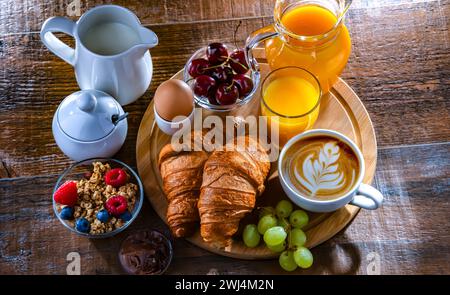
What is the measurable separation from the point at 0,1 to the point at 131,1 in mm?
359

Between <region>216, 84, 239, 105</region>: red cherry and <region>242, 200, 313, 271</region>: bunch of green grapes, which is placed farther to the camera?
<region>216, 84, 239, 105</region>: red cherry

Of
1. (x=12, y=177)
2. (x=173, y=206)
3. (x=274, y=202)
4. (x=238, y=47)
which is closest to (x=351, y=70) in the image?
(x=238, y=47)

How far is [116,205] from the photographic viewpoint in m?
1.60

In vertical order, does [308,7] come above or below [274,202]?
above

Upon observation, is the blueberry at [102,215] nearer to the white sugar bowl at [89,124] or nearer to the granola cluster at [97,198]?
the granola cluster at [97,198]

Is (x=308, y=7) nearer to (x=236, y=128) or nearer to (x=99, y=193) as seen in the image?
(x=236, y=128)

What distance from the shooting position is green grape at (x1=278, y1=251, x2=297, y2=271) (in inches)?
61.8

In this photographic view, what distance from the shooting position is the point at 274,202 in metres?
1.64

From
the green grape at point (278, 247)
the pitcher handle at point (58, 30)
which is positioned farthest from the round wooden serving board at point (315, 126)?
the pitcher handle at point (58, 30)

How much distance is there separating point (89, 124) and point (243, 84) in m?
0.38

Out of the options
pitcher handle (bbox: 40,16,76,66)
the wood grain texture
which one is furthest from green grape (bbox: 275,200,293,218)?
pitcher handle (bbox: 40,16,76,66)

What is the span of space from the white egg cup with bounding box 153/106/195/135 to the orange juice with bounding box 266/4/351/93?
0.27 m

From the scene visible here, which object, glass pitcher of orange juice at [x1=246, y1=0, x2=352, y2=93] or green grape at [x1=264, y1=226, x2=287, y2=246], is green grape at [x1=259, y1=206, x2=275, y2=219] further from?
glass pitcher of orange juice at [x1=246, y1=0, x2=352, y2=93]

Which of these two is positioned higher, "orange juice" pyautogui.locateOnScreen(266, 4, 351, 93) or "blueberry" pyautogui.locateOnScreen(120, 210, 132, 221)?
"orange juice" pyautogui.locateOnScreen(266, 4, 351, 93)
